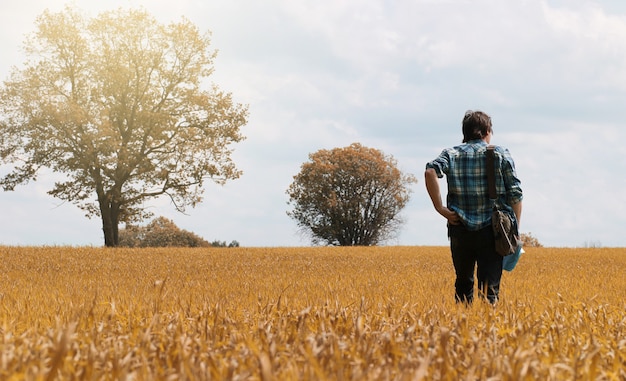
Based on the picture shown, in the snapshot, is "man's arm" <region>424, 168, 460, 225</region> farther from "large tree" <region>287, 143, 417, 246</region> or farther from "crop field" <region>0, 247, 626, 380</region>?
"large tree" <region>287, 143, 417, 246</region>

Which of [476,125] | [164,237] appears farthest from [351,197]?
[476,125]

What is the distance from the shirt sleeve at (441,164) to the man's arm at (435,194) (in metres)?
0.05

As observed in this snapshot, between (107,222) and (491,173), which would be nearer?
(491,173)

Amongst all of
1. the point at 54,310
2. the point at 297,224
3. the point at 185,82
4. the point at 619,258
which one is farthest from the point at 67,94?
the point at 54,310

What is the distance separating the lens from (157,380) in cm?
297

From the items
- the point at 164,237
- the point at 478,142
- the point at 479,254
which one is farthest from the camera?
the point at 164,237

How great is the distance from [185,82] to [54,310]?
102 feet

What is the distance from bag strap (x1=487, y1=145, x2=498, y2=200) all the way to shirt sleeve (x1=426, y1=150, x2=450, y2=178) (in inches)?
18.2

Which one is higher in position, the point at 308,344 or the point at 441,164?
the point at 441,164

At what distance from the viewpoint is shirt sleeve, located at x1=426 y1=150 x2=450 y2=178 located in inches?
279

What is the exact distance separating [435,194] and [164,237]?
4817 centimetres

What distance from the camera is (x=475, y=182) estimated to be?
7.21 meters

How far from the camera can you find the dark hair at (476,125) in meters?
7.47

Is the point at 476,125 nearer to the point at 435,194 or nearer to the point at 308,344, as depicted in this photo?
the point at 435,194
